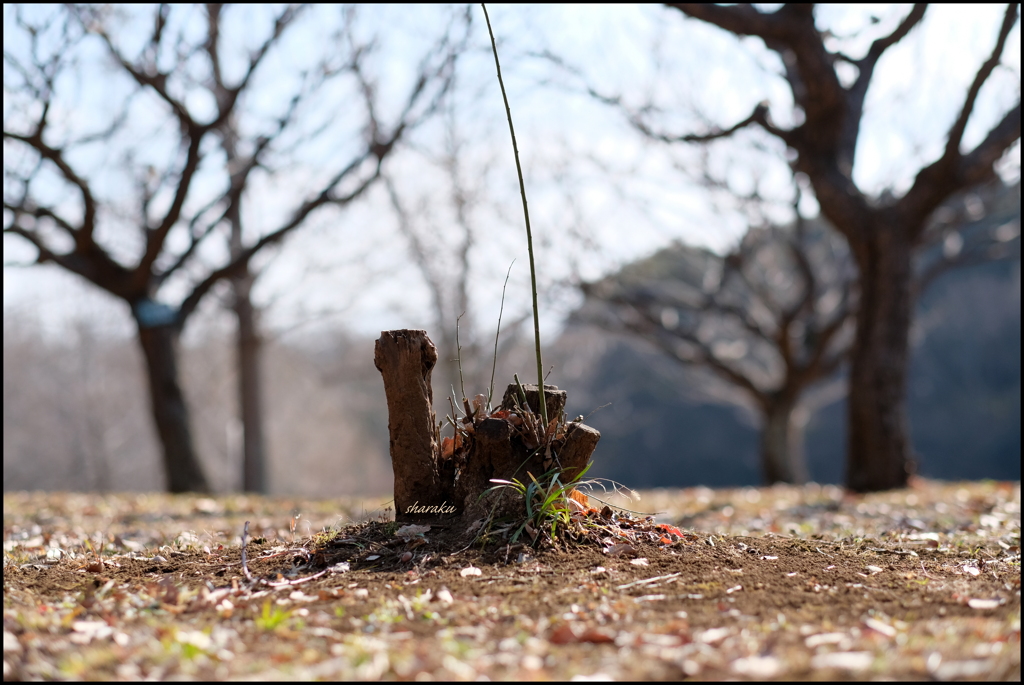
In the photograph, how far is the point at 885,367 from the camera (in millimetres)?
7652

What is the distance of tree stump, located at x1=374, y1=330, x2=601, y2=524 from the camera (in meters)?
3.17

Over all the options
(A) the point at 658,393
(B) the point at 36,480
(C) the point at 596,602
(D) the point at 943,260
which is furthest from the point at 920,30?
(B) the point at 36,480

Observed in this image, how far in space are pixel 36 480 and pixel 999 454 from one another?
30662 millimetres

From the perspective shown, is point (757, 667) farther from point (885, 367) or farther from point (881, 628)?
point (885, 367)

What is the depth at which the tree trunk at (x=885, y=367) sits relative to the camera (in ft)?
25.0

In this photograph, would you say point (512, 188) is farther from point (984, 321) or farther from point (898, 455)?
point (984, 321)

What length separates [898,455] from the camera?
7648 millimetres

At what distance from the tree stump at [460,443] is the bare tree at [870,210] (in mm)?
5450

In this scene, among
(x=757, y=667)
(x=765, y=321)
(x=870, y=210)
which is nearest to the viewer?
(x=757, y=667)

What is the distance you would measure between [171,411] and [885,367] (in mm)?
7813

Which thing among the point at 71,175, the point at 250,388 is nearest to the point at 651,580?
the point at 71,175

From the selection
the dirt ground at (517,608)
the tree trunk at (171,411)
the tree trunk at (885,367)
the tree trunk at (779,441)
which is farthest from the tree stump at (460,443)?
the tree trunk at (779,441)

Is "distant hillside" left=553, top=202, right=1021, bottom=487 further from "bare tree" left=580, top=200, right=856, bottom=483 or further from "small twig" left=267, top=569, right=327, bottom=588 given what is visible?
"small twig" left=267, top=569, right=327, bottom=588

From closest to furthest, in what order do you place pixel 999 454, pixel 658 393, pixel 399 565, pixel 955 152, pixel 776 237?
pixel 399 565
pixel 955 152
pixel 776 237
pixel 999 454
pixel 658 393
